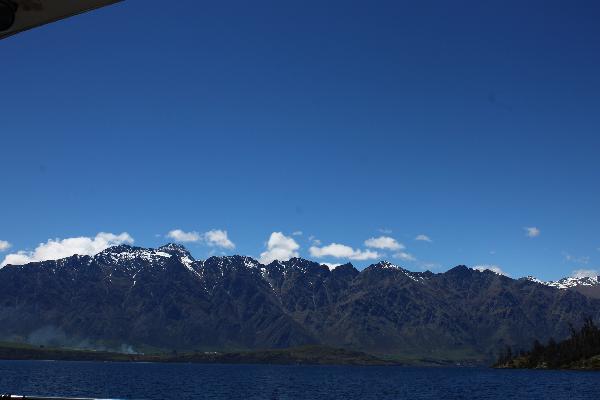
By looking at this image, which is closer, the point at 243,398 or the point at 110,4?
the point at 110,4

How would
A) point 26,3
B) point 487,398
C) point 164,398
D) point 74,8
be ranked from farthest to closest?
1. point 487,398
2. point 164,398
3. point 74,8
4. point 26,3

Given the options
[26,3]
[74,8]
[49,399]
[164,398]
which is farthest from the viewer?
[164,398]

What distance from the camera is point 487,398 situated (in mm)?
158500

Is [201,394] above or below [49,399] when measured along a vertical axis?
below

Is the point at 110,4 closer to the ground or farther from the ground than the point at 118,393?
farther from the ground

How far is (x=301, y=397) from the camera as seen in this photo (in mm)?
157125

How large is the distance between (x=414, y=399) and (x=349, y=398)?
18.1 m

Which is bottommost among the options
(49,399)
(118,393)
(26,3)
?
→ (118,393)

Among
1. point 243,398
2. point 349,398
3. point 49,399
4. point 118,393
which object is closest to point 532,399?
point 349,398

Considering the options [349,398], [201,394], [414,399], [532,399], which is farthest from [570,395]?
[201,394]


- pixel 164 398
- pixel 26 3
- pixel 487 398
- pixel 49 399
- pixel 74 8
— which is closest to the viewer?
pixel 26 3

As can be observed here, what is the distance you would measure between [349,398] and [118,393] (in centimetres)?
6792

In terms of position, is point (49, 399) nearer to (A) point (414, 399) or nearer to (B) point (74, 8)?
(B) point (74, 8)

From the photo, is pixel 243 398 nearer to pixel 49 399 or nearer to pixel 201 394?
pixel 201 394
